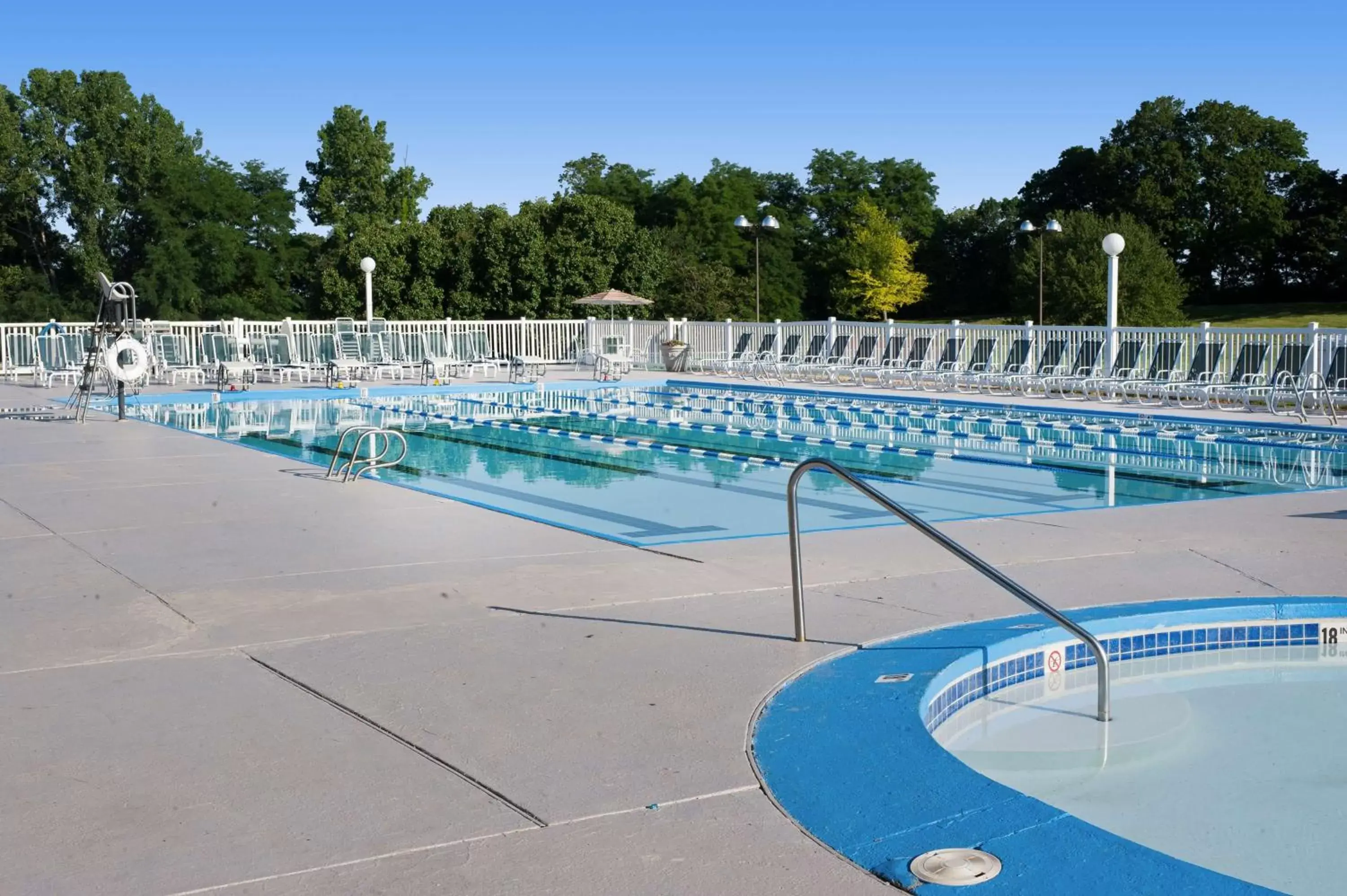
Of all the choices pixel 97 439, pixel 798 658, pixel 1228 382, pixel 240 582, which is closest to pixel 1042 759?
pixel 798 658

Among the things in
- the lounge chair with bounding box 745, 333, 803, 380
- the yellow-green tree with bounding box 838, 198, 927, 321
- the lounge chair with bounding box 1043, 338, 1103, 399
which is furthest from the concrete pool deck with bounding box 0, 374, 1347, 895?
the yellow-green tree with bounding box 838, 198, 927, 321

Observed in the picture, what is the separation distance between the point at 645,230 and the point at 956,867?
42.3 metres

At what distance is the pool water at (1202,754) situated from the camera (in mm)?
4211

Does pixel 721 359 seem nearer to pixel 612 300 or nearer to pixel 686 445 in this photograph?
pixel 612 300

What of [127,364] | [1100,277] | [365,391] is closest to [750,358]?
[365,391]

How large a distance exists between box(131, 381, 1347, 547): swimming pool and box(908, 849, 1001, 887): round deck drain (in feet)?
15.4

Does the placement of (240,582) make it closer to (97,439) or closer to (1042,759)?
(1042,759)

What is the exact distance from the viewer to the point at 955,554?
4918 mm

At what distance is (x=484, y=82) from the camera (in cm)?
4150

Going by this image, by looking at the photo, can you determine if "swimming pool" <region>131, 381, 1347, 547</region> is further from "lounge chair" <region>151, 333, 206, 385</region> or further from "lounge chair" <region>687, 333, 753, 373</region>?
"lounge chair" <region>687, 333, 753, 373</region>

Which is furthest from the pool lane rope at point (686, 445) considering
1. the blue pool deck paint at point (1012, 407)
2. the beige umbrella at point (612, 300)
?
the beige umbrella at point (612, 300)

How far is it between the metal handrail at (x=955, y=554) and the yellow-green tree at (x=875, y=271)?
53.2m

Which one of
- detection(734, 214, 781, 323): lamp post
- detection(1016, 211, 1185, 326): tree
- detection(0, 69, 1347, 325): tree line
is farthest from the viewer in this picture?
detection(1016, 211, 1185, 326): tree

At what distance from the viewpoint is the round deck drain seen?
302 cm
